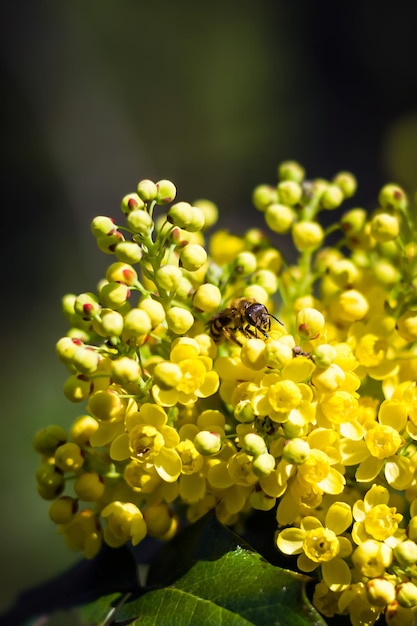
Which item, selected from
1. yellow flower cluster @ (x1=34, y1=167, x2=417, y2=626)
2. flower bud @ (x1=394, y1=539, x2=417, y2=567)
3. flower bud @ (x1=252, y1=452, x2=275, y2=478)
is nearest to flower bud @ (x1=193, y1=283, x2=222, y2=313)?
yellow flower cluster @ (x1=34, y1=167, x2=417, y2=626)

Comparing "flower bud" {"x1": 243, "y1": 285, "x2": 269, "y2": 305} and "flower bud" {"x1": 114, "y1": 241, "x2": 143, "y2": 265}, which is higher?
"flower bud" {"x1": 114, "y1": 241, "x2": 143, "y2": 265}

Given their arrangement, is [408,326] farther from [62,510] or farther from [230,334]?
[62,510]

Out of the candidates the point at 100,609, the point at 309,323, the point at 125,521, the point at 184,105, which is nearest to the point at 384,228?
the point at 309,323

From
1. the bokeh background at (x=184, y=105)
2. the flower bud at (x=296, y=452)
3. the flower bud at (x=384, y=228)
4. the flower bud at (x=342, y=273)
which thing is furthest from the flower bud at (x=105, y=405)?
the bokeh background at (x=184, y=105)

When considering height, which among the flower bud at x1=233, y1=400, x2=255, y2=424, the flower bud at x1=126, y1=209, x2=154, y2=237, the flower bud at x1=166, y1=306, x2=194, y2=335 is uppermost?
the flower bud at x1=126, y1=209, x2=154, y2=237

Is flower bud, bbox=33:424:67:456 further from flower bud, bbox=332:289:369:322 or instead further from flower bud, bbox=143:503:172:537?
flower bud, bbox=332:289:369:322

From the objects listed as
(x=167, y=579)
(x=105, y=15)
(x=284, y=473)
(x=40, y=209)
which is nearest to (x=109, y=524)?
(x=167, y=579)
